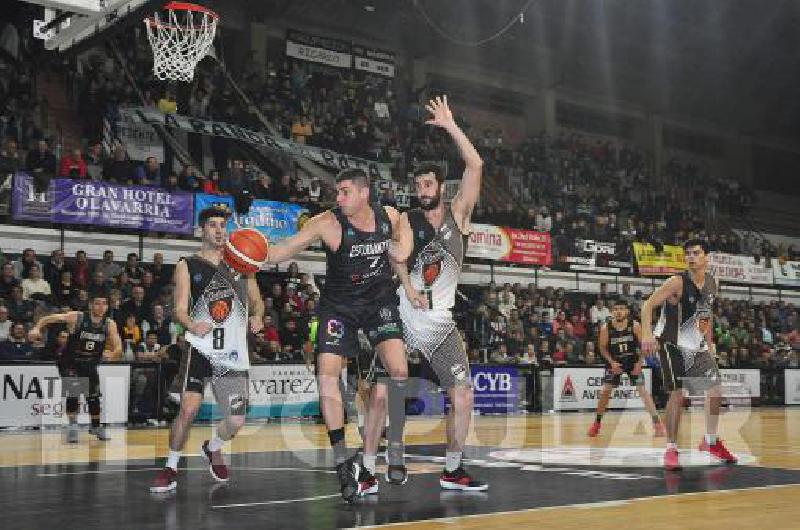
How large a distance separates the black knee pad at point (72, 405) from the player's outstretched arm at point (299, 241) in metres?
8.90

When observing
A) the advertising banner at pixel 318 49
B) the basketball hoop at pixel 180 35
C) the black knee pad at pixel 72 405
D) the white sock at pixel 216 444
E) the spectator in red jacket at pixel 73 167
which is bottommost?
the black knee pad at pixel 72 405

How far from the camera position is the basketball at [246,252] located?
22.2ft

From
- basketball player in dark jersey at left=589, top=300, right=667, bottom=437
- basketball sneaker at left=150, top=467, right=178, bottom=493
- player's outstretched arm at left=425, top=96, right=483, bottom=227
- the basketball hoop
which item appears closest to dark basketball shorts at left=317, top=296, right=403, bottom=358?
player's outstretched arm at left=425, top=96, right=483, bottom=227

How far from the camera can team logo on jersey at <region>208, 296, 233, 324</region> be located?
835cm

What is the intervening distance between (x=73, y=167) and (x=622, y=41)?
23.6 metres

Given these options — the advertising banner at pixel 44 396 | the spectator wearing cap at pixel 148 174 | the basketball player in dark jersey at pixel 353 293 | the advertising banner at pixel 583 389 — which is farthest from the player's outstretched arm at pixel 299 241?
the advertising banner at pixel 583 389

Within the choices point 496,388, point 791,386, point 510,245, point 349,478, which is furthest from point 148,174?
point 791,386

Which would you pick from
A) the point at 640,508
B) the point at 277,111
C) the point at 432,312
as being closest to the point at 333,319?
the point at 432,312

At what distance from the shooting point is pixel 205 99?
83.7 ft

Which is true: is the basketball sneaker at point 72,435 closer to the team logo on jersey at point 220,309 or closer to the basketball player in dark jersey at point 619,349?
the team logo on jersey at point 220,309

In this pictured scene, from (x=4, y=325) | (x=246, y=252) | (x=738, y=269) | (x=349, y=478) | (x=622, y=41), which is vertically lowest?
(x=349, y=478)

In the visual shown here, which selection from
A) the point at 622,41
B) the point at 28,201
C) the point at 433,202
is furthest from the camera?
the point at 622,41

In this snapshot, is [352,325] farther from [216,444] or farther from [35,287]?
[35,287]

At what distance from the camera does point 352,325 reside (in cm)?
723
